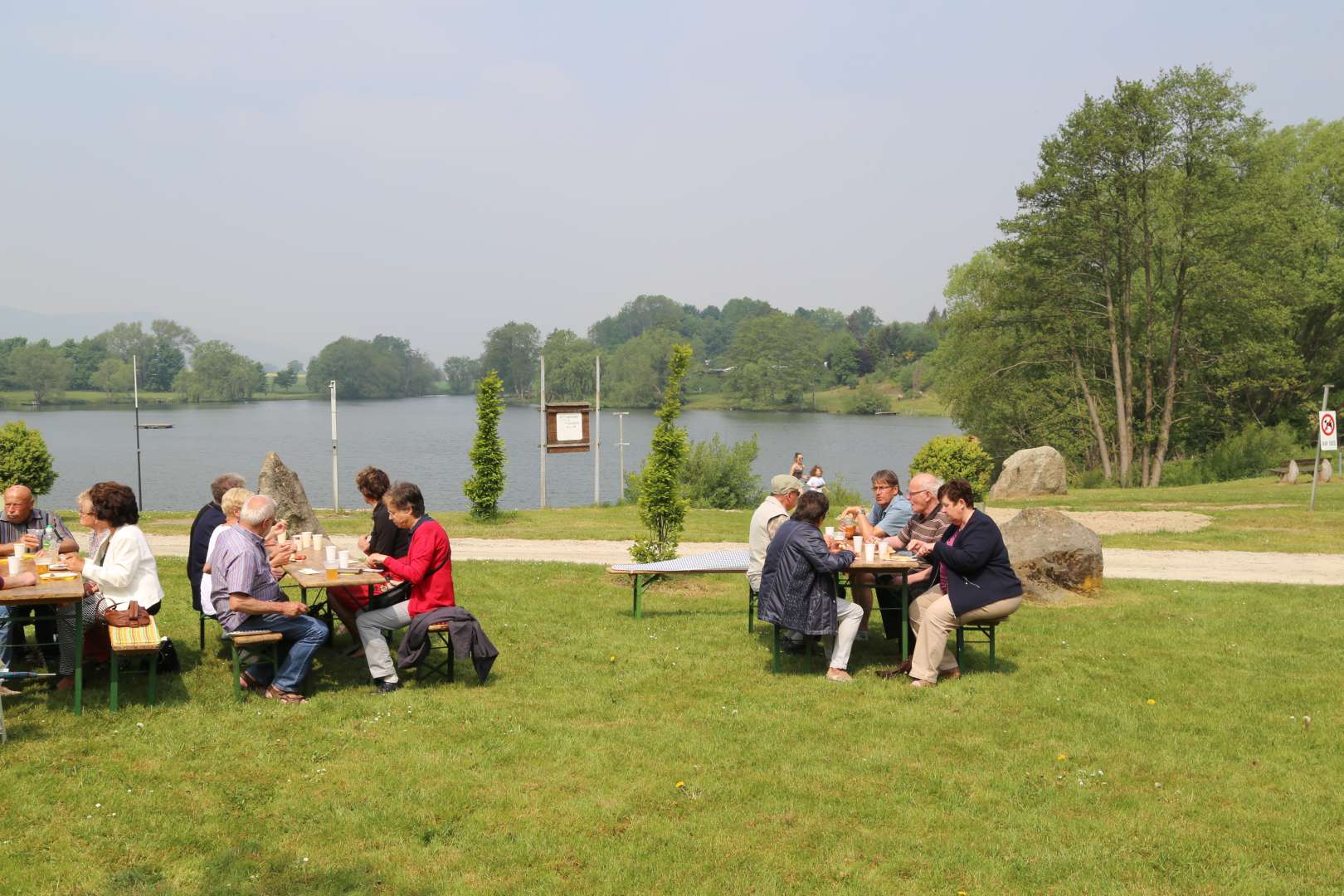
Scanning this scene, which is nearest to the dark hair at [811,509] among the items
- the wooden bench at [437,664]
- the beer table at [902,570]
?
the beer table at [902,570]

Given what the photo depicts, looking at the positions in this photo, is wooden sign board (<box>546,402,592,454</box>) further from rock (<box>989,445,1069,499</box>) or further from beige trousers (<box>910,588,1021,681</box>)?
beige trousers (<box>910,588,1021,681</box>)

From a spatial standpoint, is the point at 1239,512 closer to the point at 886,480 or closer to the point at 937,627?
the point at 886,480

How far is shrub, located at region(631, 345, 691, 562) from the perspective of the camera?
12.9m

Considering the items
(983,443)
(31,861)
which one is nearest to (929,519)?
(31,861)

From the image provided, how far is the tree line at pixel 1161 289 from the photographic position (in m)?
34.8

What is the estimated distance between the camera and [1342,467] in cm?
3294

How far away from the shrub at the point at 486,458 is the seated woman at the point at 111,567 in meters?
15.2

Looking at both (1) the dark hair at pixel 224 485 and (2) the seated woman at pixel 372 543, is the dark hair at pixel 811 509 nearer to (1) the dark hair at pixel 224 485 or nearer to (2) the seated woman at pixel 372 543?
(2) the seated woman at pixel 372 543

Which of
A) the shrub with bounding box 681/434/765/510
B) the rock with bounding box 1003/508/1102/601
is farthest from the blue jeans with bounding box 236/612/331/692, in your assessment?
the shrub with bounding box 681/434/765/510

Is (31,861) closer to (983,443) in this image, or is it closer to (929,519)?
(929,519)

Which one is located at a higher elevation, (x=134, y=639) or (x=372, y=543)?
(x=372, y=543)

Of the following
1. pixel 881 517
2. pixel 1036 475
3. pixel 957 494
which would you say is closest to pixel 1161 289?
pixel 1036 475

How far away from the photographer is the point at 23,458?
22812 mm

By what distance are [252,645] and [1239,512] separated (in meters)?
21.0
